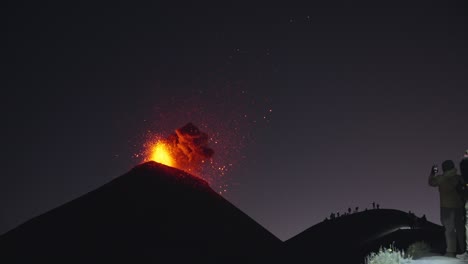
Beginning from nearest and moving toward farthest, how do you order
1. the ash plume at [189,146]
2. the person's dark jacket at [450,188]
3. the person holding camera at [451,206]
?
the person holding camera at [451,206]
the person's dark jacket at [450,188]
the ash plume at [189,146]

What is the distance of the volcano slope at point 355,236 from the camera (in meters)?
27.1

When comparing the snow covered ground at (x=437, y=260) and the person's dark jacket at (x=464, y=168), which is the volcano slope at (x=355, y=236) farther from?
the person's dark jacket at (x=464, y=168)

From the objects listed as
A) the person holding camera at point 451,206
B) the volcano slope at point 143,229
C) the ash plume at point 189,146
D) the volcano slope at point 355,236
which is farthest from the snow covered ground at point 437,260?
the ash plume at point 189,146

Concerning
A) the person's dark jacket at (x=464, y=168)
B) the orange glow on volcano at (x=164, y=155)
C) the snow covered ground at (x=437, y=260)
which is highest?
the orange glow on volcano at (x=164, y=155)

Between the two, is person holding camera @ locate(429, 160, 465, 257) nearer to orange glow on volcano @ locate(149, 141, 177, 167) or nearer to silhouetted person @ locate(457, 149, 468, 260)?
silhouetted person @ locate(457, 149, 468, 260)

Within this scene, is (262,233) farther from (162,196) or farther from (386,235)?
(386,235)

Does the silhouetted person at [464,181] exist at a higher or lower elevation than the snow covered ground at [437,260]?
higher

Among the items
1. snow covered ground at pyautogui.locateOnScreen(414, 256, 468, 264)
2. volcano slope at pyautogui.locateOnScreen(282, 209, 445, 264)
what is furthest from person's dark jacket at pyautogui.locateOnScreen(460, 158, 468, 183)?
volcano slope at pyautogui.locateOnScreen(282, 209, 445, 264)

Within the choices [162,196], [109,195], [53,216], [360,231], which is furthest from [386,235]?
[53,216]

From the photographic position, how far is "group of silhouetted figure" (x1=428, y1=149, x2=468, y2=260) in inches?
508

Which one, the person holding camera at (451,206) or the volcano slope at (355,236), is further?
the volcano slope at (355,236)

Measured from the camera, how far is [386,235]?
29516 millimetres

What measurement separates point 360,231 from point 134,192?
74.2 feet

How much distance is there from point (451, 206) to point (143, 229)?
2857 cm
